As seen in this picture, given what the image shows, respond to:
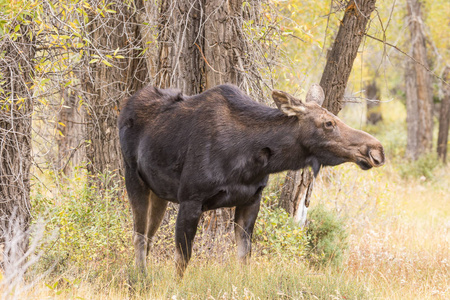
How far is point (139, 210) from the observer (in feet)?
22.3

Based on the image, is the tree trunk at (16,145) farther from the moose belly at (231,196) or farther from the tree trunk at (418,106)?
the tree trunk at (418,106)

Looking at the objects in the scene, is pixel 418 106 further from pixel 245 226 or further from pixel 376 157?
pixel 376 157

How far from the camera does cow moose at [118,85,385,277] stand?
5627 mm

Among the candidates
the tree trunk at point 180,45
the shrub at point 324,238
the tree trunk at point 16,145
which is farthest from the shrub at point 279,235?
the tree trunk at point 16,145

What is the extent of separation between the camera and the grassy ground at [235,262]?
5.52m

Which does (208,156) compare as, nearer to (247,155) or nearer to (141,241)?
(247,155)

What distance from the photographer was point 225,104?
20.0 ft

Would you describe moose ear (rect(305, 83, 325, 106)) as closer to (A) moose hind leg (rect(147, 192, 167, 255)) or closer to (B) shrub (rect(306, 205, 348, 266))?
(A) moose hind leg (rect(147, 192, 167, 255))

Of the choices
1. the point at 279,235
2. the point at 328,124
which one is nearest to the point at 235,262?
the point at 279,235

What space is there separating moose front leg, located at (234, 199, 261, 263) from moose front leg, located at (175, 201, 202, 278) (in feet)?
1.70

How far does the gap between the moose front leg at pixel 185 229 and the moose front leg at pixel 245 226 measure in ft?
1.70

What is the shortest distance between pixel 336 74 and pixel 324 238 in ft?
7.94

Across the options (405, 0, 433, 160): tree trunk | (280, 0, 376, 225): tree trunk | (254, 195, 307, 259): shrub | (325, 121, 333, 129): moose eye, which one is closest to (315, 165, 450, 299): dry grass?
(254, 195, 307, 259): shrub

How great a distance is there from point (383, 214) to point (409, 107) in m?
11.0
